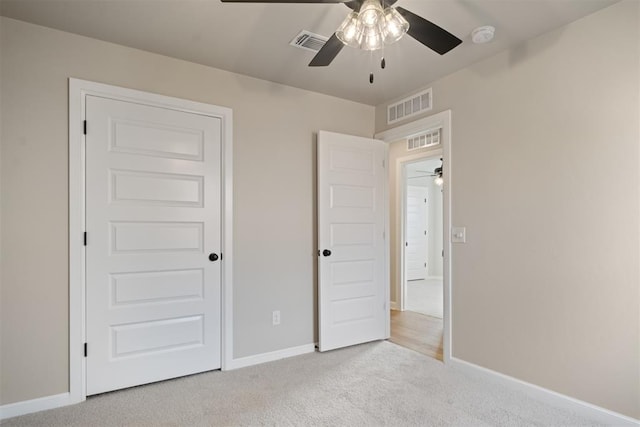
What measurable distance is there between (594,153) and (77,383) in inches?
143

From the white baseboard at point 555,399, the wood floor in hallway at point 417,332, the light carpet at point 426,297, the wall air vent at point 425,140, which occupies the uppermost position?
the wall air vent at point 425,140

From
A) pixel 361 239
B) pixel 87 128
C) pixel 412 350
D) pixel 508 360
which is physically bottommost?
pixel 412 350

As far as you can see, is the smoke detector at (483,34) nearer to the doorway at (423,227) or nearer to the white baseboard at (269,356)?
the white baseboard at (269,356)

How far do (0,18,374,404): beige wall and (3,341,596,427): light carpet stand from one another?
0.33 meters

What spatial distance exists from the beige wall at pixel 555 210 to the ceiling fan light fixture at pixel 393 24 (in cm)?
136

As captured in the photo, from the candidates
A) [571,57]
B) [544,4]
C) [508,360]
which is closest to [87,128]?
[544,4]

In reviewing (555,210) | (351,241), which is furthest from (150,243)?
(555,210)

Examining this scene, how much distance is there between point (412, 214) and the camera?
24.8ft

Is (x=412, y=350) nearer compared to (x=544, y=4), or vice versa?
(x=544, y=4)

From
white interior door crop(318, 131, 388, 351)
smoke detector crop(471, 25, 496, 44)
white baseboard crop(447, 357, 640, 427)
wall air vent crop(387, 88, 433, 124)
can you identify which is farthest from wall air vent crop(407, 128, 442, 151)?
white baseboard crop(447, 357, 640, 427)

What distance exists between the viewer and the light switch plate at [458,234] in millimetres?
2885

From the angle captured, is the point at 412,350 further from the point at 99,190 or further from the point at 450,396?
the point at 99,190

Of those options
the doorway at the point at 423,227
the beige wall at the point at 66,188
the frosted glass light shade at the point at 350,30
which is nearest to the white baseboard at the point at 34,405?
the beige wall at the point at 66,188

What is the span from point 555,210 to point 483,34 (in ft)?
4.12
